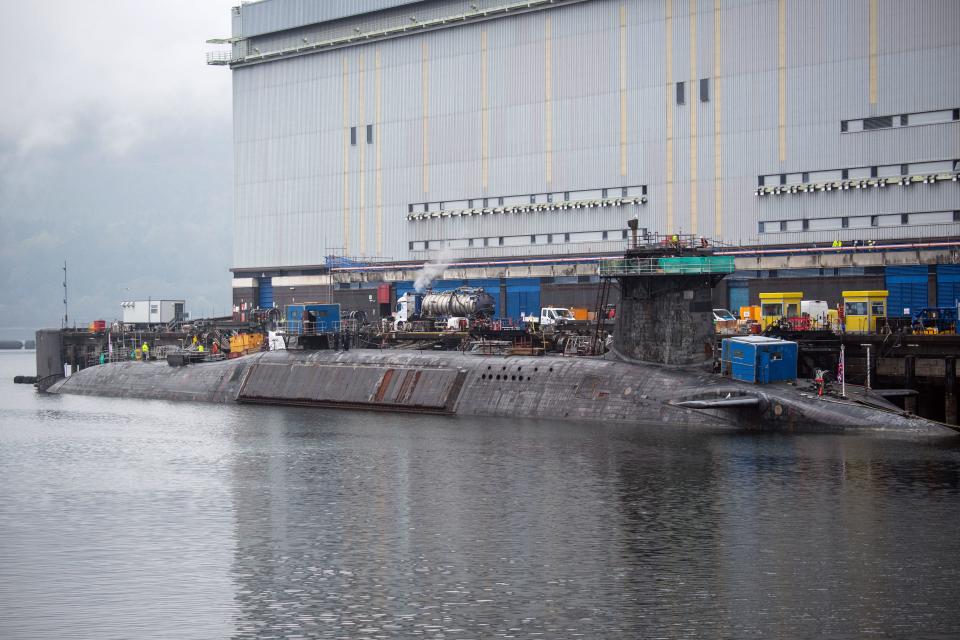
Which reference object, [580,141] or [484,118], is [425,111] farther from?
[580,141]

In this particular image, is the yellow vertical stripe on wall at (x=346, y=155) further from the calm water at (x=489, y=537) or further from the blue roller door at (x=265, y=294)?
the calm water at (x=489, y=537)

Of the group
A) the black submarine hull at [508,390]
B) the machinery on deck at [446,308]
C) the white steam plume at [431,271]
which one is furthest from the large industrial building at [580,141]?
the black submarine hull at [508,390]

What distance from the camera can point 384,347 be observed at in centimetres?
7894

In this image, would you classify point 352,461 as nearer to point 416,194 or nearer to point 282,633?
point 282,633

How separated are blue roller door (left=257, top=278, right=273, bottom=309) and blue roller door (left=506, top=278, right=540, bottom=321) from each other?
96.2ft

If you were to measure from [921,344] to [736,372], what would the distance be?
969 centimetres

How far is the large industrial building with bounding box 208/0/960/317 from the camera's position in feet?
248

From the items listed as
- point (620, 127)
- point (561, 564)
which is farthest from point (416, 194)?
point (561, 564)

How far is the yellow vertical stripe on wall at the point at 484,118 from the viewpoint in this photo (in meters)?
94.8

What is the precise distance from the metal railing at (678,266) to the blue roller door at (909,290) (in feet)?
84.7

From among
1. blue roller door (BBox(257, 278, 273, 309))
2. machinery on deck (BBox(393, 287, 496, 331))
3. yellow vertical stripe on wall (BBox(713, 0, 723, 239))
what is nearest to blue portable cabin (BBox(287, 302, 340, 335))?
machinery on deck (BBox(393, 287, 496, 331))

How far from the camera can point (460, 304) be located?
269 feet

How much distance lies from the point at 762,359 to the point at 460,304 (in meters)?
34.6

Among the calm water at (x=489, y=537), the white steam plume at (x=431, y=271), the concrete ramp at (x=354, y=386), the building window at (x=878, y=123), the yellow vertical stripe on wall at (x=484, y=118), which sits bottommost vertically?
the calm water at (x=489, y=537)
